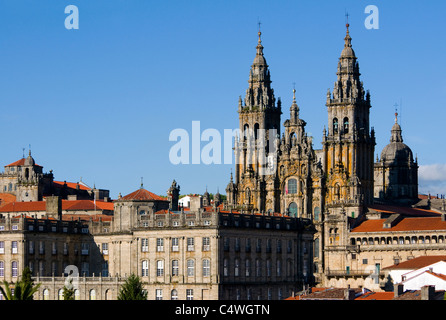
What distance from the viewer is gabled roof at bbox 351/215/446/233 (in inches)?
6467

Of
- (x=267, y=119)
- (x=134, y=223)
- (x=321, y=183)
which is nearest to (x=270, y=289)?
(x=134, y=223)

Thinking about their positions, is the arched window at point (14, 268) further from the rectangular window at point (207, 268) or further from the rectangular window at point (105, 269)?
the rectangular window at point (207, 268)

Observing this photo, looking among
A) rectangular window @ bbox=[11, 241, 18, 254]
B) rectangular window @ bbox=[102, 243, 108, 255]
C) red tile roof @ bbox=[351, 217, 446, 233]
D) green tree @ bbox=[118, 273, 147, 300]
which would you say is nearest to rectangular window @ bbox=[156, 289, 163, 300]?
rectangular window @ bbox=[102, 243, 108, 255]

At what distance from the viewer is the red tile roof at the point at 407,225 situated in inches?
6467

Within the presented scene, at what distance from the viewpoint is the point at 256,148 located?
646 ft

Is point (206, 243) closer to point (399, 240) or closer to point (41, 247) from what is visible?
point (41, 247)

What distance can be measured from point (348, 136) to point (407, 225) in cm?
2574

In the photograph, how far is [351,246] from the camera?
559ft

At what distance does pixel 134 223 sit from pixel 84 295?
45.1ft

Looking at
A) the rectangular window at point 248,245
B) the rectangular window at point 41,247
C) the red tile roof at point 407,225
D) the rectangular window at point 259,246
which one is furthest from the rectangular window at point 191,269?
the red tile roof at point 407,225

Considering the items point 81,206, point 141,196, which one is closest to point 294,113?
point 81,206

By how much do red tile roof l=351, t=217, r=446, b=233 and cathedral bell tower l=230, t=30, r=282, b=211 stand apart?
2311 centimetres

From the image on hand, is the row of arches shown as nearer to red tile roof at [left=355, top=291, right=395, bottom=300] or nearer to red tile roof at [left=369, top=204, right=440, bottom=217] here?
red tile roof at [left=369, top=204, right=440, bottom=217]
